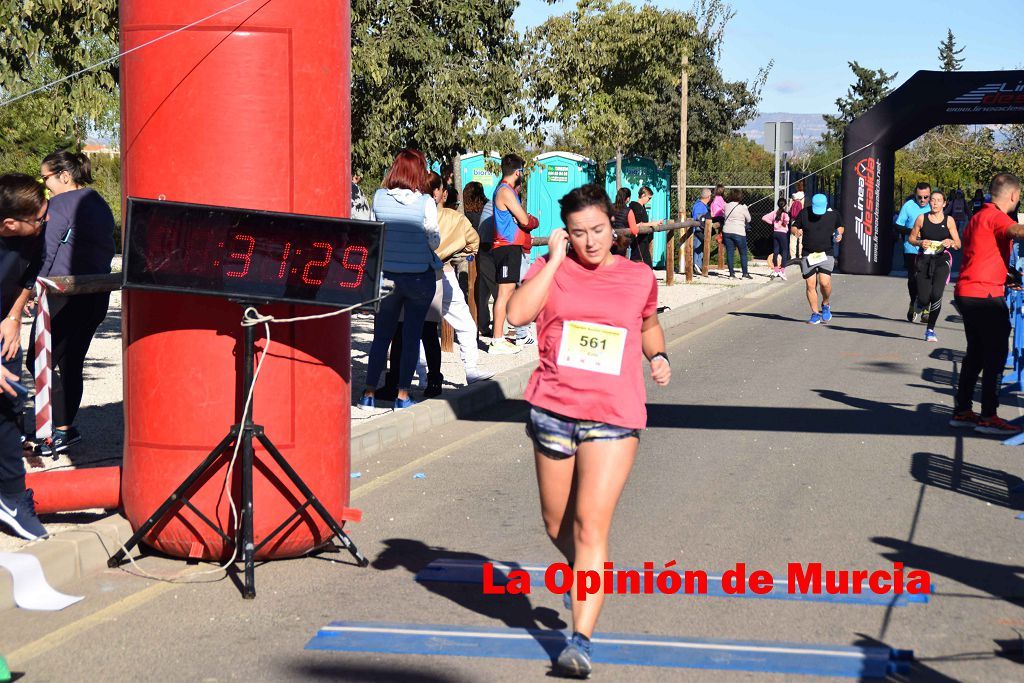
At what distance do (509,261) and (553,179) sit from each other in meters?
13.4

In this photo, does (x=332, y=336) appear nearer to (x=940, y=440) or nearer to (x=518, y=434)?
(x=518, y=434)

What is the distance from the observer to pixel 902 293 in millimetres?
25344

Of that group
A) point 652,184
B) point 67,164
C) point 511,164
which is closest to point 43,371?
point 67,164

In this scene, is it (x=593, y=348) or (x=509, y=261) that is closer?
(x=593, y=348)

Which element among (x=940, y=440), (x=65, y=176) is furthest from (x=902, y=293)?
(x=65, y=176)

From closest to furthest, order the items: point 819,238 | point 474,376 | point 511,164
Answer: point 474,376
point 511,164
point 819,238

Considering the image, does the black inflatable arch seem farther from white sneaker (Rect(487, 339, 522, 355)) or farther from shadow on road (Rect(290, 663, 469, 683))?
shadow on road (Rect(290, 663, 469, 683))

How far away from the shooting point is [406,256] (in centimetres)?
1014

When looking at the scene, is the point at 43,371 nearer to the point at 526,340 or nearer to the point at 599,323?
the point at 599,323

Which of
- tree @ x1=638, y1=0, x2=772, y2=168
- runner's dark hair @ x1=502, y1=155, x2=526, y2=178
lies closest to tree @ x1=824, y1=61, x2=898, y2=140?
tree @ x1=638, y1=0, x2=772, y2=168

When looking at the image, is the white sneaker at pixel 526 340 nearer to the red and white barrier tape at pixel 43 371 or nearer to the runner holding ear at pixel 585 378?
the red and white barrier tape at pixel 43 371

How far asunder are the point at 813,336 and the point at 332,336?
1211 cm

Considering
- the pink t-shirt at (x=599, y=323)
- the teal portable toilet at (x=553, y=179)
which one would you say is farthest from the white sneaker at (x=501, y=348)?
the teal portable toilet at (x=553, y=179)

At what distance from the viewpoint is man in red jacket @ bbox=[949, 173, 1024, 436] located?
10.2m
